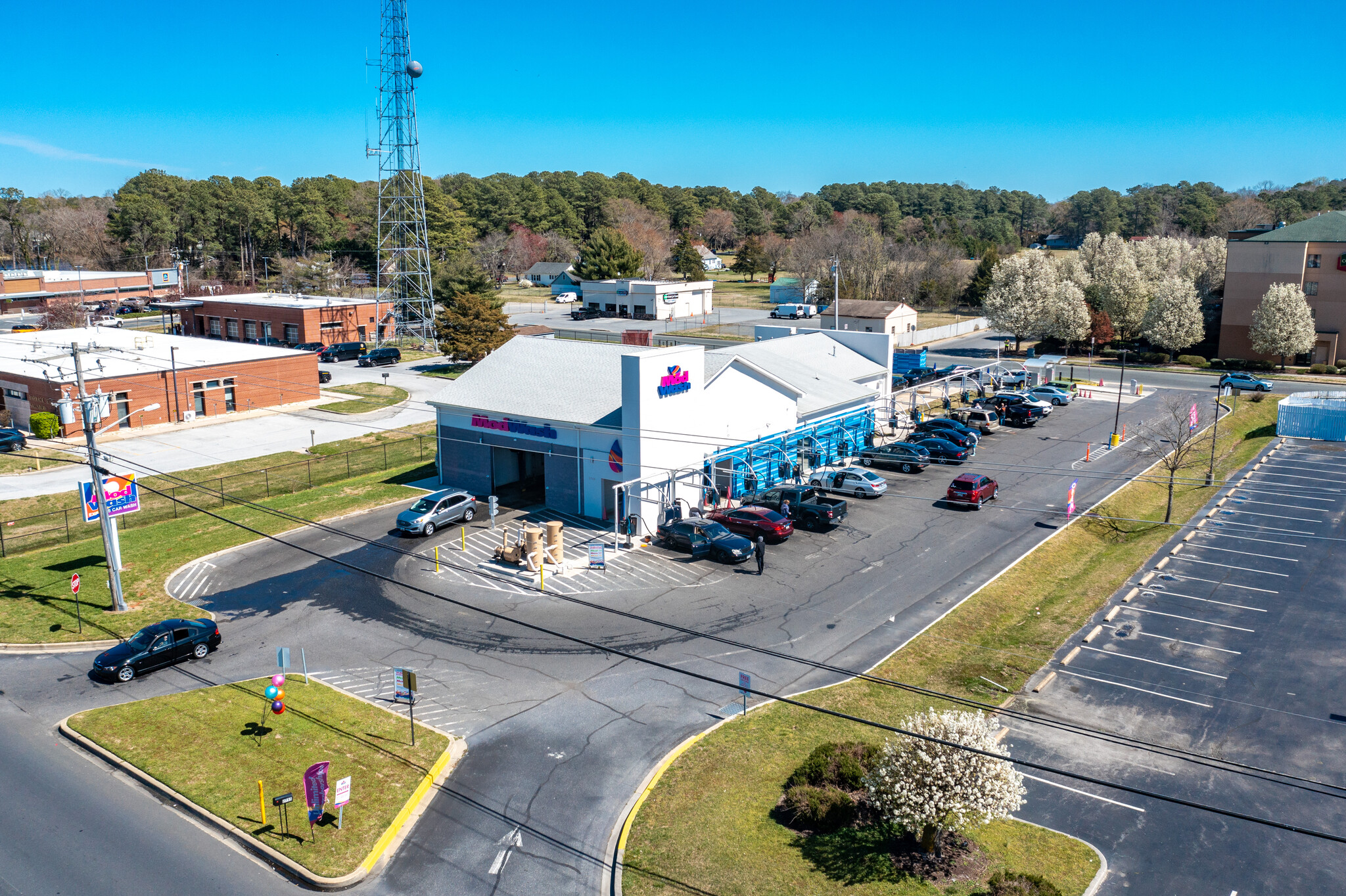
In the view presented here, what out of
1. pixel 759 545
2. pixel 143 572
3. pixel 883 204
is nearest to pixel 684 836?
pixel 759 545

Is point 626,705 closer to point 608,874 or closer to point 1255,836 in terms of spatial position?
point 608,874

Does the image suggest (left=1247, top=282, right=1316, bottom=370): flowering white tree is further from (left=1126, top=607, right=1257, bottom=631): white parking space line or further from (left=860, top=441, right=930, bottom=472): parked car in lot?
(left=1126, top=607, right=1257, bottom=631): white parking space line

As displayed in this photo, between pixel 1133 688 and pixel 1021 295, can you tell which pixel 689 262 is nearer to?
pixel 1021 295

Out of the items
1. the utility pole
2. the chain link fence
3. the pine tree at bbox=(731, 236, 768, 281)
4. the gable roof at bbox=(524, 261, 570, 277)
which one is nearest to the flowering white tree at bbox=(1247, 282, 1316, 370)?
the chain link fence

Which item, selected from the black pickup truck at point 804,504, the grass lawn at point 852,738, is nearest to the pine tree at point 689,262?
the black pickup truck at point 804,504

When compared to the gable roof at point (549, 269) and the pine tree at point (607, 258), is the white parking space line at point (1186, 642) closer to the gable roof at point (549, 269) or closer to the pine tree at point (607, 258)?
the pine tree at point (607, 258)

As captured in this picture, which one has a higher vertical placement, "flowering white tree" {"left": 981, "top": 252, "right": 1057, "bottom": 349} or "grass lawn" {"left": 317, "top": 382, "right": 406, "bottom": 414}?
"flowering white tree" {"left": 981, "top": 252, "right": 1057, "bottom": 349}
